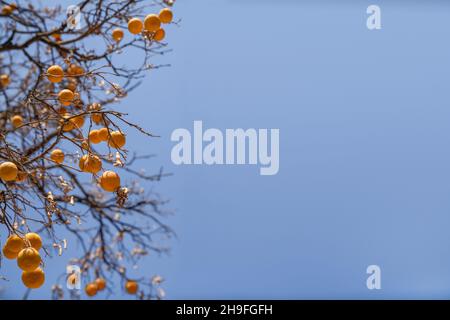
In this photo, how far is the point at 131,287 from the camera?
12.9ft

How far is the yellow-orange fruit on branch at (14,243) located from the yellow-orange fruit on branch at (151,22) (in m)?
1.41

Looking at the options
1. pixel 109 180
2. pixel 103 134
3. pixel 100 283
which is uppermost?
pixel 103 134

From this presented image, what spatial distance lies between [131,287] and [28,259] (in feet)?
8.50

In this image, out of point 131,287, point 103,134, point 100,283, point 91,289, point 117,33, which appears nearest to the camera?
point 103,134

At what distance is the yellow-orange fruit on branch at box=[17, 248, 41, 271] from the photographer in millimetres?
1458

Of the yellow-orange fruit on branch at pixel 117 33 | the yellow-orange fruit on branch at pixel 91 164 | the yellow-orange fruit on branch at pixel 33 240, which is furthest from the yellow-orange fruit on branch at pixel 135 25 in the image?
the yellow-orange fruit on branch at pixel 33 240

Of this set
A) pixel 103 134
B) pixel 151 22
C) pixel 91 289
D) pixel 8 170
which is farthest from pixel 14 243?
pixel 91 289

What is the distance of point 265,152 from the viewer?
3877mm

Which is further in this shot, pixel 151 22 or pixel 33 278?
pixel 151 22

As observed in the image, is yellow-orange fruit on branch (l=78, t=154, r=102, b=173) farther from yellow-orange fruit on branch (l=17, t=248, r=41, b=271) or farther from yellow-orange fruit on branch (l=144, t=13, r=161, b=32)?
yellow-orange fruit on branch (l=144, t=13, r=161, b=32)

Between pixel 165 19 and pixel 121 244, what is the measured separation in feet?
7.16

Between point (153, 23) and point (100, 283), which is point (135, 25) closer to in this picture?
point (153, 23)
